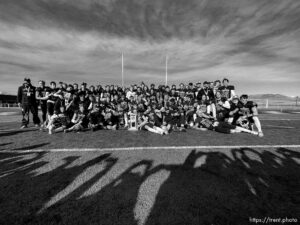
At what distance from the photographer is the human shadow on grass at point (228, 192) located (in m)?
2.04

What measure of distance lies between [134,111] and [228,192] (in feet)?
22.1

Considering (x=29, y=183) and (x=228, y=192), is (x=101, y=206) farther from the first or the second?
→ (x=228, y=192)

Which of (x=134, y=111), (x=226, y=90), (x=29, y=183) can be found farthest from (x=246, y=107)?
(x=29, y=183)

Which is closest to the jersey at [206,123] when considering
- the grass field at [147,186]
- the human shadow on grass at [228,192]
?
the grass field at [147,186]

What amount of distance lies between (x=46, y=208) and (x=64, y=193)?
1.15 ft

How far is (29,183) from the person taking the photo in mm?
2812

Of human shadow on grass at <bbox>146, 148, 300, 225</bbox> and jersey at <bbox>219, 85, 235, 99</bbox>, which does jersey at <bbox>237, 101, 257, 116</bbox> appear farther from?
human shadow on grass at <bbox>146, 148, 300, 225</bbox>

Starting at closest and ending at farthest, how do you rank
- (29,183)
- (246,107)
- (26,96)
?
1. (29,183)
2. (246,107)
3. (26,96)

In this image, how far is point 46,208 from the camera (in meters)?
2.16

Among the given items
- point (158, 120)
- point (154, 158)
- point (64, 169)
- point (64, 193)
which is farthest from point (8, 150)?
point (158, 120)

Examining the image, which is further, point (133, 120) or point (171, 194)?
point (133, 120)

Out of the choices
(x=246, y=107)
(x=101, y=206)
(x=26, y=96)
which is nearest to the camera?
(x=101, y=206)

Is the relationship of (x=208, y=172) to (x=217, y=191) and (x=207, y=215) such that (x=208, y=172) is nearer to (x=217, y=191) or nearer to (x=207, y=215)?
(x=217, y=191)

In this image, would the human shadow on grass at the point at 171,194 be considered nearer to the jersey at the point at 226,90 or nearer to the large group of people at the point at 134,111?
the large group of people at the point at 134,111
